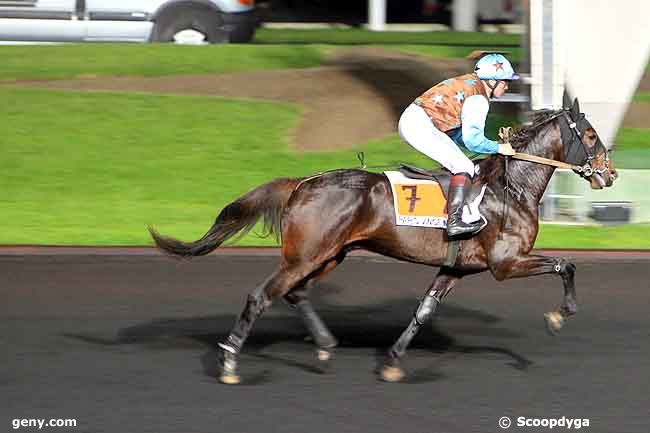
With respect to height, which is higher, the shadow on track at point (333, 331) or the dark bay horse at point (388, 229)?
the dark bay horse at point (388, 229)

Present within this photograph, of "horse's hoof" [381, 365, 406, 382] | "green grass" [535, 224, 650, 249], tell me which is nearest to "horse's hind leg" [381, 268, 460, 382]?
"horse's hoof" [381, 365, 406, 382]

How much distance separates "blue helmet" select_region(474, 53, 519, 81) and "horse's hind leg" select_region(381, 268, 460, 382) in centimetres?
140

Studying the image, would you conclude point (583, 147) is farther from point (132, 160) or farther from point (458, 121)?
point (132, 160)

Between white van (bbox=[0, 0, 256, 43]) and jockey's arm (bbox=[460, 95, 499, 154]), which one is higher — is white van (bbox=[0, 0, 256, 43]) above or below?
above

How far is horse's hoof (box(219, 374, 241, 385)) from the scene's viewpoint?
7703 mm

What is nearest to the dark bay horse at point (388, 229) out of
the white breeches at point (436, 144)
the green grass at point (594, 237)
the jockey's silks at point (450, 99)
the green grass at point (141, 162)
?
the white breeches at point (436, 144)

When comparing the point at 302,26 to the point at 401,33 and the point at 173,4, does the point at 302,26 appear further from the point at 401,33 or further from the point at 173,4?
the point at 173,4

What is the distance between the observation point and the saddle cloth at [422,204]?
7.96 m

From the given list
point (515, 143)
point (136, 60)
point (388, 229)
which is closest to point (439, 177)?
point (388, 229)

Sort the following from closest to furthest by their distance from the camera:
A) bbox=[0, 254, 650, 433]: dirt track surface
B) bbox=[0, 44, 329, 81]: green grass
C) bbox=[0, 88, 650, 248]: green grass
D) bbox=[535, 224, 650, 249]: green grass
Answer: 1. bbox=[0, 254, 650, 433]: dirt track surface
2. bbox=[535, 224, 650, 249]: green grass
3. bbox=[0, 88, 650, 248]: green grass
4. bbox=[0, 44, 329, 81]: green grass

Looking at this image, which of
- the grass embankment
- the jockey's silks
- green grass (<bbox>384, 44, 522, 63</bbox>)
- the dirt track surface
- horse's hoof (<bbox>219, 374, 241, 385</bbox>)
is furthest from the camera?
green grass (<bbox>384, 44, 522, 63</bbox>)

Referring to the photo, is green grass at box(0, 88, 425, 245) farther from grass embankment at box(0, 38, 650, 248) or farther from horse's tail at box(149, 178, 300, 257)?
horse's tail at box(149, 178, 300, 257)

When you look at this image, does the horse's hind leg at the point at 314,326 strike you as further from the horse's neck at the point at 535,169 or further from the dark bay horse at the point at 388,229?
the horse's neck at the point at 535,169

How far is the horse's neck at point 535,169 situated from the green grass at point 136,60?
1147 centimetres
